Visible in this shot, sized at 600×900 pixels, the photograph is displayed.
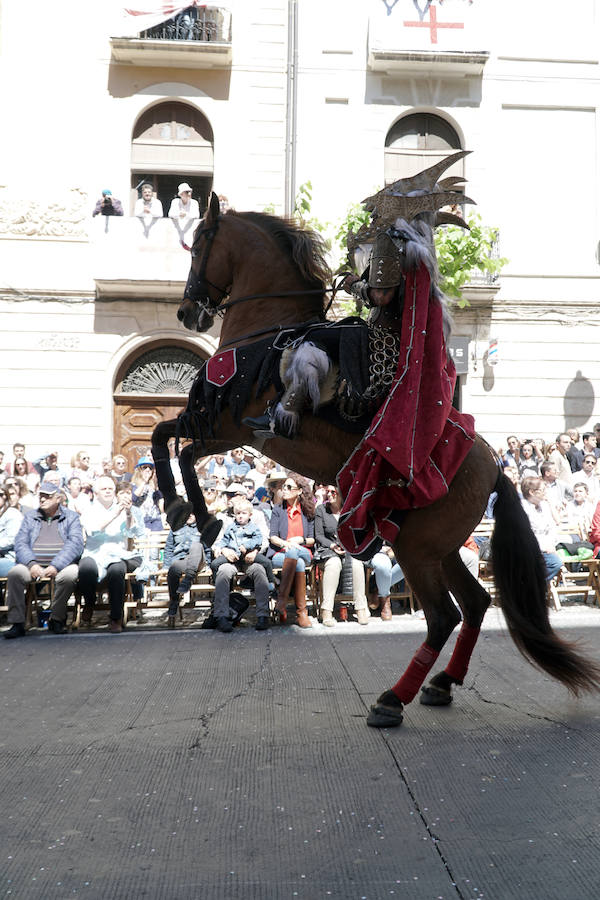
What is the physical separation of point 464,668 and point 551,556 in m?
4.96

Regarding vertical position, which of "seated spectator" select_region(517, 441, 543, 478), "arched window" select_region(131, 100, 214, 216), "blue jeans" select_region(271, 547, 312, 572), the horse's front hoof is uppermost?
"arched window" select_region(131, 100, 214, 216)

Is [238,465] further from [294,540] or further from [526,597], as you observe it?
[526,597]

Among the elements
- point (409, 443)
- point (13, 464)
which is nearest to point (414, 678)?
point (409, 443)

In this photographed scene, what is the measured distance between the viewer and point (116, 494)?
9430mm

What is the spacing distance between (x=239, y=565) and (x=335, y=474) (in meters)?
4.77

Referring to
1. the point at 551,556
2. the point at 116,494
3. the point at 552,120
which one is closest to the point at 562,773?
the point at 551,556

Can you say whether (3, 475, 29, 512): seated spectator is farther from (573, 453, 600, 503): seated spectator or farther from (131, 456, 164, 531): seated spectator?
(573, 453, 600, 503): seated spectator

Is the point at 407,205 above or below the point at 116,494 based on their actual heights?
above

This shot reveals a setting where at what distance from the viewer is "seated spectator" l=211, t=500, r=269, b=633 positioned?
8430mm

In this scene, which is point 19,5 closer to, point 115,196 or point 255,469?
point 115,196

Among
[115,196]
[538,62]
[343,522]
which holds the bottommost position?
[343,522]

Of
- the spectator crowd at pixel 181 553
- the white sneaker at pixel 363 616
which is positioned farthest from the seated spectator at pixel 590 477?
the white sneaker at pixel 363 616

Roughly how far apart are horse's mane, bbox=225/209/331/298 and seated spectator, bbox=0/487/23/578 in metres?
5.15

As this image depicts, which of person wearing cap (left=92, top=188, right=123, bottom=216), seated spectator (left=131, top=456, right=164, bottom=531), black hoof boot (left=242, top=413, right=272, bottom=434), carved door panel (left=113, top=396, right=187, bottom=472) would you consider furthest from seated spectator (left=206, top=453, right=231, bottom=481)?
black hoof boot (left=242, top=413, right=272, bottom=434)
